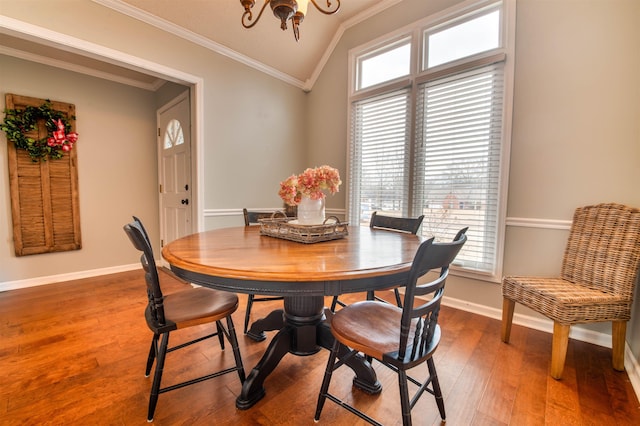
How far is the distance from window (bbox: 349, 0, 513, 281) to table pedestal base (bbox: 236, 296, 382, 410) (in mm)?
1534

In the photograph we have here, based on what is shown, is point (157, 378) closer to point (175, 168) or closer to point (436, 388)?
point (436, 388)

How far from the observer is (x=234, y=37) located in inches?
117

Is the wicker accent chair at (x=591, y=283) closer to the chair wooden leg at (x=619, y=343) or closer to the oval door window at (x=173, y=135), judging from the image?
the chair wooden leg at (x=619, y=343)

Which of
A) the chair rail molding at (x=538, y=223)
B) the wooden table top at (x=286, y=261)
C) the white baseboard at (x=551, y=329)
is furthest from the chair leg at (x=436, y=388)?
the chair rail molding at (x=538, y=223)

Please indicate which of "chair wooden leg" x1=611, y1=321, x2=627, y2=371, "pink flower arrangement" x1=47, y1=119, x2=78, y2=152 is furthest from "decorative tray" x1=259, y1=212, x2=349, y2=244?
"pink flower arrangement" x1=47, y1=119, x2=78, y2=152

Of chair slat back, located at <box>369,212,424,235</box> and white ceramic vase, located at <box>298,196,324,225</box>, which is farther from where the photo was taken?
chair slat back, located at <box>369,212,424,235</box>

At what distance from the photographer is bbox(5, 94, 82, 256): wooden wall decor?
2936mm

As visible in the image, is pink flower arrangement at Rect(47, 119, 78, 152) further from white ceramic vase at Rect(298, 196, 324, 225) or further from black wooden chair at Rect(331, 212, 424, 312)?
black wooden chair at Rect(331, 212, 424, 312)

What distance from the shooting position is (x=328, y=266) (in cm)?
102

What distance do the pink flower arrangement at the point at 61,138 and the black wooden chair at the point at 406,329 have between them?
12.2 ft

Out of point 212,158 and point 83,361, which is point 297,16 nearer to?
point 212,158

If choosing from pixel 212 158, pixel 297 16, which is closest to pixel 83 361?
pixel 212 158

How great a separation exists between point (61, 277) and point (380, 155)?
396 cm

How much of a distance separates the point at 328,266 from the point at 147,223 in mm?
3827
